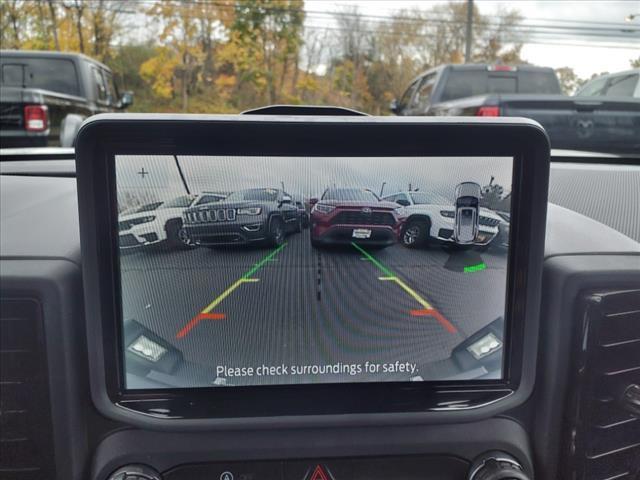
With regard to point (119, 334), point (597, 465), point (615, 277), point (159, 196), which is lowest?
point (597, 465)

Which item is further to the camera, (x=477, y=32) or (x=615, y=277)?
(x=477, y=32)

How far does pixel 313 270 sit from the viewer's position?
1.75 metres

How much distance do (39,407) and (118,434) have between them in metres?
0.24

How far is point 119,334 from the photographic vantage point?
170 centimetres

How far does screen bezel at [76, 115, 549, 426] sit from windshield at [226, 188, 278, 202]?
12 cm

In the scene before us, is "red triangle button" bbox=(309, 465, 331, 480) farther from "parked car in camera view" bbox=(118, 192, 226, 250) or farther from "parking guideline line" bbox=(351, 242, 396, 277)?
"parked car in camera view" bbox=(118, 192, 226, 250)

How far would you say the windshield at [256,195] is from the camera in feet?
5.64

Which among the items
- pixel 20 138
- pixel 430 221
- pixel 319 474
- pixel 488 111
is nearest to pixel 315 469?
pixel 319 474

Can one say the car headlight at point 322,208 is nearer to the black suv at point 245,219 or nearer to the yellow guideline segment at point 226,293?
the black suv at point 245,219

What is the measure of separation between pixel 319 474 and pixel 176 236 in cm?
83

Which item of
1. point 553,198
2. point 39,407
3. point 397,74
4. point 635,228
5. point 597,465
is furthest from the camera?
point 397,74

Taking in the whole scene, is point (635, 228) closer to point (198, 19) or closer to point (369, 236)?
point (369, 236)

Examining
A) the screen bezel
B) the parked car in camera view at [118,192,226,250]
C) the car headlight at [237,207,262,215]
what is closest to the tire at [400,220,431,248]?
the screen bezel

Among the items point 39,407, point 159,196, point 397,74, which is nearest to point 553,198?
point 159,196
